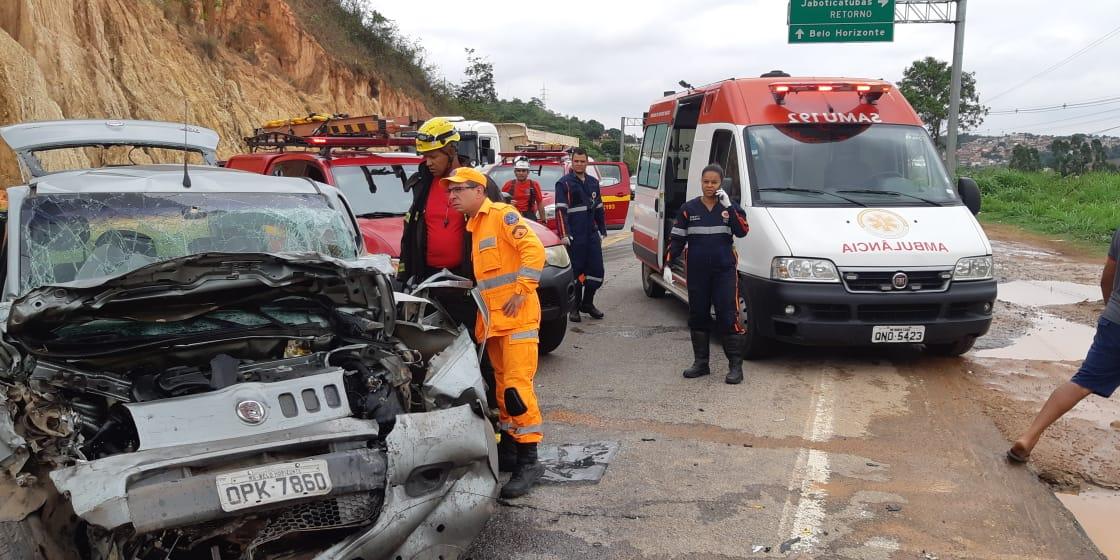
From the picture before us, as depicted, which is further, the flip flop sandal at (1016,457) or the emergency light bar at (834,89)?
the emergency light bar at (834,89)

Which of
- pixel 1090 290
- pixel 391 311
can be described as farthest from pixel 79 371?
pixel 1090 290

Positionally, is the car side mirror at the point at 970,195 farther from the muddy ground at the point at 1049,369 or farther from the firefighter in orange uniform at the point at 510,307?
the firefighter in orange uniform at the point at 510,307

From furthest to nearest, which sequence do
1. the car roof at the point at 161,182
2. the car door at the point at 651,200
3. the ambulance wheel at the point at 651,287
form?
the ambulance wheel at the point at 651,287
the car door at the point at 651,200
the car roof at the point at 161,182

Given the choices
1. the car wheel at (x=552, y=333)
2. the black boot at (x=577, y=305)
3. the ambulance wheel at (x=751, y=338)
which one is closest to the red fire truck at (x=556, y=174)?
the black boot at (x=577, y=305)

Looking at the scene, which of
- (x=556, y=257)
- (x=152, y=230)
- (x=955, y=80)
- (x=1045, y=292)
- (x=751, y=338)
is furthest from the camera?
(x=955, y=80)

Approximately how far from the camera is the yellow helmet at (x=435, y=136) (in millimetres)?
4820

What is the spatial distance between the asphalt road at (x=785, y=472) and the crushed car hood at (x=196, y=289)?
4.21 feet

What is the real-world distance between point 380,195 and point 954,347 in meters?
5.13

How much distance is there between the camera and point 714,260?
6250 mm

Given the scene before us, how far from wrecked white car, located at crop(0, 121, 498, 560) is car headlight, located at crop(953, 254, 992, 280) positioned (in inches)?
162

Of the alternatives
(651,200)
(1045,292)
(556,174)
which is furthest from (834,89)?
(556,174)

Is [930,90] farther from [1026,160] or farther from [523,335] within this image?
[523,335]

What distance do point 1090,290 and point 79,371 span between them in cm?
1161

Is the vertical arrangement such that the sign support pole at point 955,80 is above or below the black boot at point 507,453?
above
